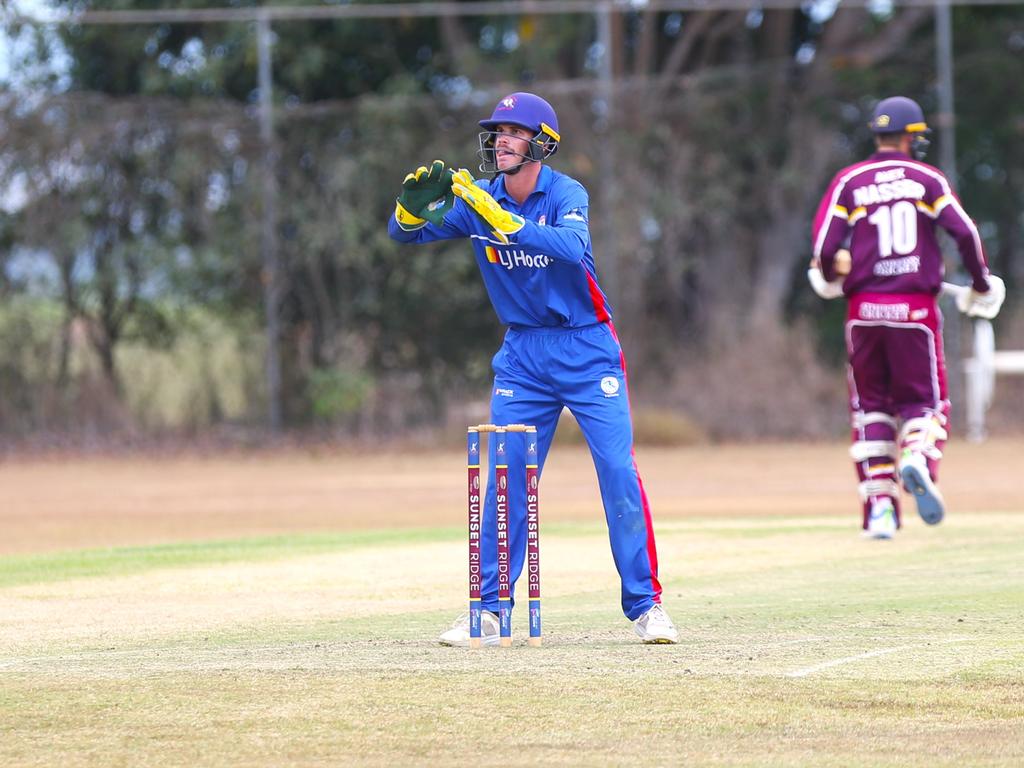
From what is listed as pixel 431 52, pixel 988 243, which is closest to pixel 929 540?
pixel 988 243

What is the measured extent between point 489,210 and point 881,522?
4.72 metres

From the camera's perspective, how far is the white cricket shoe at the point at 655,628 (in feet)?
21.6

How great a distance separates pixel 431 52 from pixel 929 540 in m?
13.0

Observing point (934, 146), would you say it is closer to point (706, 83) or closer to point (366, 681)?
point (706, 83)

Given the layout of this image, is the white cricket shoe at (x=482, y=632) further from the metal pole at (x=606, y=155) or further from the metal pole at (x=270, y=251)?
the metal pole at (x=270, y=251)

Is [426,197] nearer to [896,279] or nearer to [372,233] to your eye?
[896,279]

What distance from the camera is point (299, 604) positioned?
26.1 ft

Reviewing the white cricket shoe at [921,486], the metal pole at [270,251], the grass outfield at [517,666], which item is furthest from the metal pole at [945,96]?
the grass outfield at [517,666]

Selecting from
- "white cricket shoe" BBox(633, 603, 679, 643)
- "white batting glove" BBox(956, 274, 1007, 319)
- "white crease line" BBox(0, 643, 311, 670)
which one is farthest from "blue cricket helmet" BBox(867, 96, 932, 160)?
"white crease line" BBox(0, 643, 311, 670)

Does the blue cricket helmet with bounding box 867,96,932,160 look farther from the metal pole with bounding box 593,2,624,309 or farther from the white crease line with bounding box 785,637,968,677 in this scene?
the metal pole with bounding box 593,2,624,309

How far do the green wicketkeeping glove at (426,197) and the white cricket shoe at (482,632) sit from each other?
1462mm

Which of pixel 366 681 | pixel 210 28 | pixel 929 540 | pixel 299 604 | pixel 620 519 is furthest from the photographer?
pixel 210 28

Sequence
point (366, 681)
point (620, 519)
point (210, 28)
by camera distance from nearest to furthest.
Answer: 1. point (366, 681)
2. point (620, 519)
3. point (210, 28)

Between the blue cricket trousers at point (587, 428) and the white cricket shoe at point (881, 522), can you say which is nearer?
the blue cricket trousers at point (587, 428)
